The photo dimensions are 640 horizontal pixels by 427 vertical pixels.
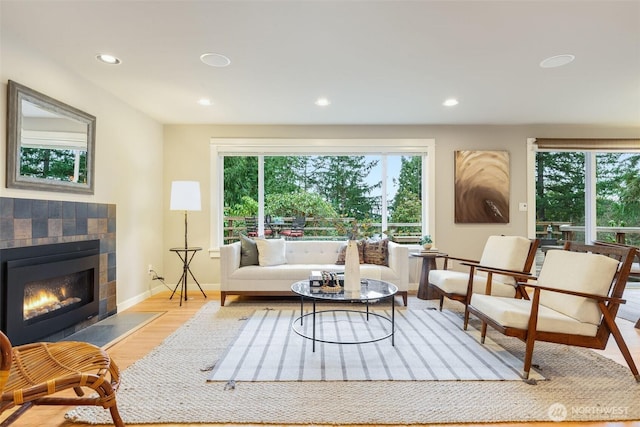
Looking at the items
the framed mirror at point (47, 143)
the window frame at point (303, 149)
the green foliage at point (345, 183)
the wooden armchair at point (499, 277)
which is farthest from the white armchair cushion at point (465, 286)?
the framed mirror at point (47, 143)

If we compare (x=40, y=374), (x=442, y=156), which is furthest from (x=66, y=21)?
(x=442, y=156)

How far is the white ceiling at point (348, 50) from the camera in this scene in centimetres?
190

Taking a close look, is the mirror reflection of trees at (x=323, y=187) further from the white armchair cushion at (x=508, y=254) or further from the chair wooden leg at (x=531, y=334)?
the chair wooden leg at (x=531, y=334)

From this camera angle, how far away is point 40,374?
140 cm

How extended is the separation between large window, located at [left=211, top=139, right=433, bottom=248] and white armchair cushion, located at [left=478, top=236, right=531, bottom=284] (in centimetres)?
135

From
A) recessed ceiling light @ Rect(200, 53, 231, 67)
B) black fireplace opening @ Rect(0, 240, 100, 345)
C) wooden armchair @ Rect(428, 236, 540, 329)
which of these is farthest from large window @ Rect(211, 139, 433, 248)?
recessed ceiling light @ Rect(200, 53, 231, 67)

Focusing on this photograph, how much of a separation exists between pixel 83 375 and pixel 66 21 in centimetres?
215

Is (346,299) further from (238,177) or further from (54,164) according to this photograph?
(238,177)

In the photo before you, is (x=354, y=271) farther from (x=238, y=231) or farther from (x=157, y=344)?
(x=238, y=231)

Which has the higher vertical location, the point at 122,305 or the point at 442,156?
the point at 442,156

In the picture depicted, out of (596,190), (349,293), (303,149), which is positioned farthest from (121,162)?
(596,190)

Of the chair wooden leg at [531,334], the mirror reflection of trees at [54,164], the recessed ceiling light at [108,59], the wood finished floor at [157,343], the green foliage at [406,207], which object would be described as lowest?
the wood finished floor at [157,343]

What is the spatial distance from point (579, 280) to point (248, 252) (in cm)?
311

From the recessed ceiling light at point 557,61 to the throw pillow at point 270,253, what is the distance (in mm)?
3183
